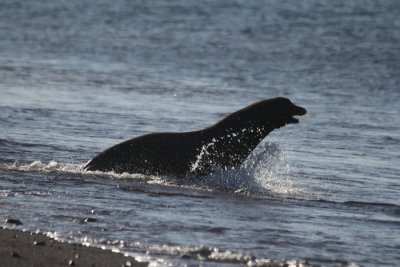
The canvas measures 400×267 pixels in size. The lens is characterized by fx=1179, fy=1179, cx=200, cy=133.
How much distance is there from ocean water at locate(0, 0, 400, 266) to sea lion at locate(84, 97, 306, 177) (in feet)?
0.60

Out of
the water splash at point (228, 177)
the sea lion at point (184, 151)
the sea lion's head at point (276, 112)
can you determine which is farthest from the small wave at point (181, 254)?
the sea lion's head at point (276, 112)

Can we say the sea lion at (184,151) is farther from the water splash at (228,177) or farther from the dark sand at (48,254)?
the dark sand at (48,254)

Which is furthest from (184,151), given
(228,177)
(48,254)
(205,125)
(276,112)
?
(205,125)

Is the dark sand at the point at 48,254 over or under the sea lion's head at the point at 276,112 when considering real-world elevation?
under

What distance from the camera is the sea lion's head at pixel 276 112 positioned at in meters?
13.6

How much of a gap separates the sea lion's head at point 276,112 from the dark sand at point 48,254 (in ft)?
15.8

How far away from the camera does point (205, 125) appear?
1842cm

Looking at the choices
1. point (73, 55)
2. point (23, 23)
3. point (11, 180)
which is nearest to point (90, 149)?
point (11, 180)

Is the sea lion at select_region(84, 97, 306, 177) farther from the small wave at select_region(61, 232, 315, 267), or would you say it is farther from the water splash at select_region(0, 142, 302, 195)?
the small wave at select_region(61, 232, 315, 267)

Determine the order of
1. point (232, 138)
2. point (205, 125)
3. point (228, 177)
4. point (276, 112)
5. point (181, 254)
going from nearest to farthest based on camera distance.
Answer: point (181, 254) → point (228, 177) → point (232, 138) → point (276, 112) → point (205, 125)

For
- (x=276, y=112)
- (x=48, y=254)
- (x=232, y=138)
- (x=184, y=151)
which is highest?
(x=276, y=112)

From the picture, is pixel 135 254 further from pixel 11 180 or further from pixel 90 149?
pixel 90 149

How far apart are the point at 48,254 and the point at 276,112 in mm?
5536

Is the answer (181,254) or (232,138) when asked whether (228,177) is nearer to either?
(232,138)
